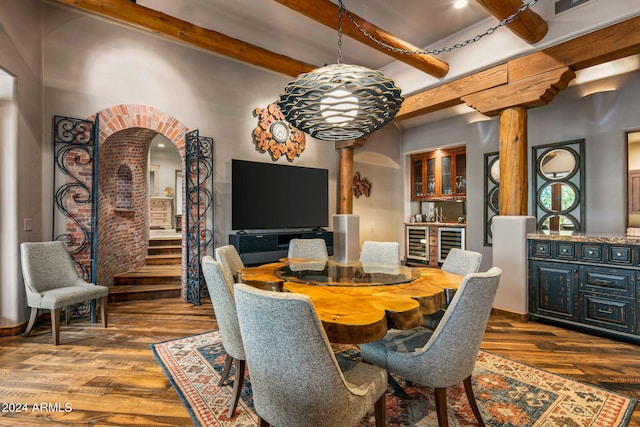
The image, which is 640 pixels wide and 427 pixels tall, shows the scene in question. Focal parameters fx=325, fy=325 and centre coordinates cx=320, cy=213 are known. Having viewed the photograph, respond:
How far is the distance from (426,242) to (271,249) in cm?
359

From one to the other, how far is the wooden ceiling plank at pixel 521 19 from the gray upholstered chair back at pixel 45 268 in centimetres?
460

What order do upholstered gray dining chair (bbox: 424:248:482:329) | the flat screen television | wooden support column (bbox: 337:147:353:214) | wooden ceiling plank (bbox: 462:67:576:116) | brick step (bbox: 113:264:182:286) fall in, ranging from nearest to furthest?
upholstered gray dining chair (bbox: 424:248:482:329), wooden ceiling plank (bbox: 462:67:576:116), the flat screen television, brick step (bbox: 113:264:182:286), wooden support column (bbox: 337:147:353:214)

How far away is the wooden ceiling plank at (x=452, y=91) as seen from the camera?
3766mm

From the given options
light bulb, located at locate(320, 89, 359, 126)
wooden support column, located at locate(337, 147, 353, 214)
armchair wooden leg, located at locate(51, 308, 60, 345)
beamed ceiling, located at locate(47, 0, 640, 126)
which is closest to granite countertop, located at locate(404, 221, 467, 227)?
wooden support column, located at locate(337, 147, 353, 214)

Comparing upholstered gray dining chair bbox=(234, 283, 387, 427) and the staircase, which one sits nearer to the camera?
upholstered gray dining chair bbox=(234, 283, 387, 427)

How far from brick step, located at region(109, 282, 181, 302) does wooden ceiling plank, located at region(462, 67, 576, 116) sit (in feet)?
15.1

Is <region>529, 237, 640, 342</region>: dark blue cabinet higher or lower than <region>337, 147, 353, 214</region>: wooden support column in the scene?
lower

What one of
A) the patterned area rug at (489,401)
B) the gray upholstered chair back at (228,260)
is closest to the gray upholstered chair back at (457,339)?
the patterned area rug at (489,401)

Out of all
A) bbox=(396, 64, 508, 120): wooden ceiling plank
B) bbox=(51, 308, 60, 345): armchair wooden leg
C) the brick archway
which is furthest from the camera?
the brick archway

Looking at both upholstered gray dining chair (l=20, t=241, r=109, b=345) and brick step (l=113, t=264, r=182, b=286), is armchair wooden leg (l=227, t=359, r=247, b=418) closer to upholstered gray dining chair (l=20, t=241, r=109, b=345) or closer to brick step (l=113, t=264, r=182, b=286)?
upholstered gray dining chair (l=20, t=241, r=109, b=345)

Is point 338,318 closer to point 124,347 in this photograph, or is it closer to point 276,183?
point 124,347

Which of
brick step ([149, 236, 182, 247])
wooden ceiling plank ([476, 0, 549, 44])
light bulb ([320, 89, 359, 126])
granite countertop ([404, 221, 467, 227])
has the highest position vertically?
wooden ceiling plank ([476, 0, 549, 44])

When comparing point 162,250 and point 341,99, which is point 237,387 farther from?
point 162,250

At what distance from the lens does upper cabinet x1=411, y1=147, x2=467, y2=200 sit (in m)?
6.48
